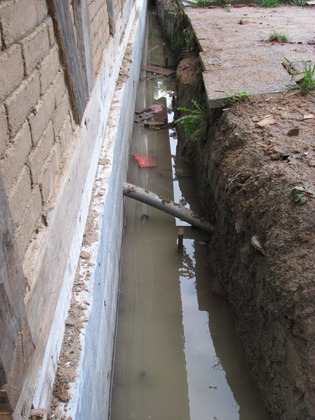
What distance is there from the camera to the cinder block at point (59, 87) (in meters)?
2.02

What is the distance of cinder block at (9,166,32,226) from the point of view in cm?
139

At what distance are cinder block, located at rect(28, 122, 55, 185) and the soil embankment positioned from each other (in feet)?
5.01

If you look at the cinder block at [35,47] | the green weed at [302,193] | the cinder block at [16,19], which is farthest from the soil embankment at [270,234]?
the cinder block at [16,19]

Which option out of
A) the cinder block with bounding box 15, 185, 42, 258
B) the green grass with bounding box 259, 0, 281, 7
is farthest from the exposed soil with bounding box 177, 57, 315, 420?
the green grass with bounding box 259, 0, 281, 7

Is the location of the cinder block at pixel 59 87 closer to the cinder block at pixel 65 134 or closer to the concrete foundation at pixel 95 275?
the cinder block at pixel 65 134

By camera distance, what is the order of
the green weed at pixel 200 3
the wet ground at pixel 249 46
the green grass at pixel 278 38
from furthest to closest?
the green weed at pixel 200 3
the green grass at pixel 278 38
the wet ground at pixel 249 46

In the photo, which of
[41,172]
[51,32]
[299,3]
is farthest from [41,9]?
[299,3]

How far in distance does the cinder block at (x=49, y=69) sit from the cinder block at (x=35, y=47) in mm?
37

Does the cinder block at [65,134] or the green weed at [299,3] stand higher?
the green weed at [299,3]

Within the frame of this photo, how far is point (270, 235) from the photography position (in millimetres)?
2613

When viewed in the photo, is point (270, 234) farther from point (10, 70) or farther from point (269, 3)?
point (269, 3)

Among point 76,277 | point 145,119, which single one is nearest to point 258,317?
point 76,277

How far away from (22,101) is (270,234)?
177cm

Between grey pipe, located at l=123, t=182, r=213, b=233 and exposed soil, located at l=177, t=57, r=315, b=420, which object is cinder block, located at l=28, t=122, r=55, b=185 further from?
grey pipe, located at l=123, t=182, r=213, b=233
